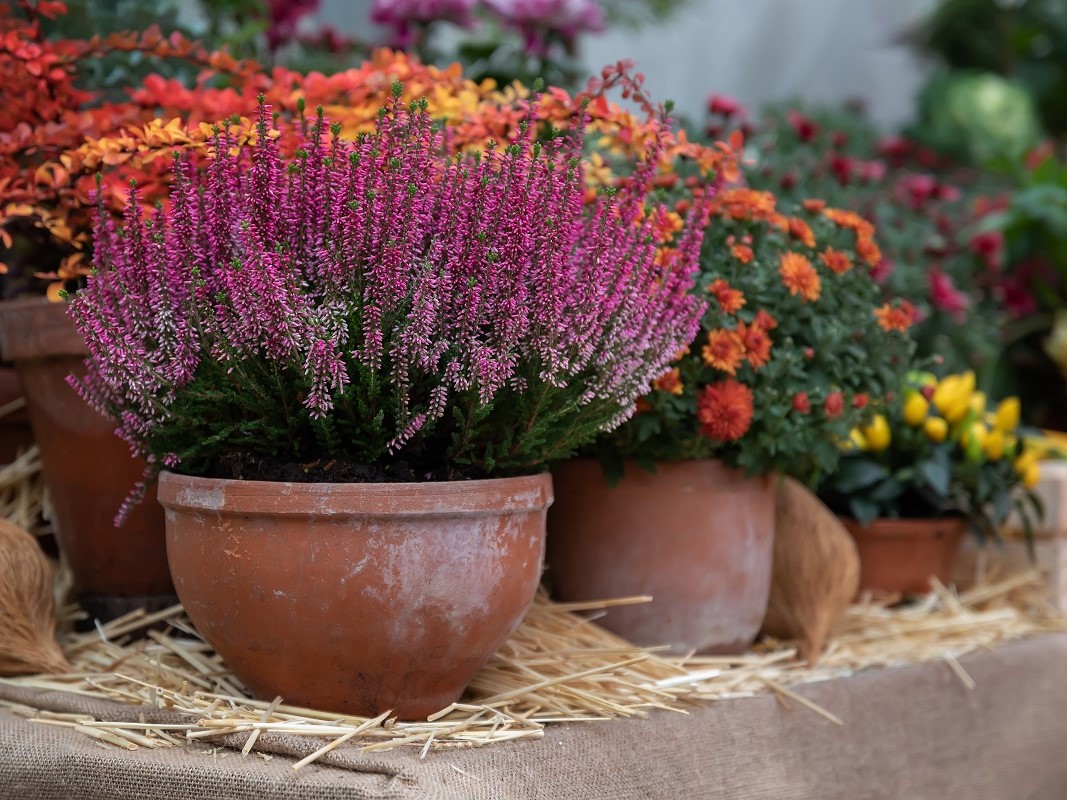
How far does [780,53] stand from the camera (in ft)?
15.9

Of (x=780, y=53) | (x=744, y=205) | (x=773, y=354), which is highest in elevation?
(x=780, y=53)

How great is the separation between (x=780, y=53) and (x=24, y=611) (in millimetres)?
4221

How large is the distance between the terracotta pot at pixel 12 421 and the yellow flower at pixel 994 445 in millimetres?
1705

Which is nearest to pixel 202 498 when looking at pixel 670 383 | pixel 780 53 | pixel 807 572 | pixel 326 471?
pixel 326 471

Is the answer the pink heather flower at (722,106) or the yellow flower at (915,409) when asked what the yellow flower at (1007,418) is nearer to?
the yellow flower at (915,409)

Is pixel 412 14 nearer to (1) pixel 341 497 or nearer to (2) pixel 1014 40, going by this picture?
(1) pixel 341 497

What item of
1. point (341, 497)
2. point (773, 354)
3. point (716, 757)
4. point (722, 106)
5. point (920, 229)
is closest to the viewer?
point (341, 497)

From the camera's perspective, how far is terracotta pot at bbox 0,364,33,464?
1.75m

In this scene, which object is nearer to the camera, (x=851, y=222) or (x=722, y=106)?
(x=851, y=222)

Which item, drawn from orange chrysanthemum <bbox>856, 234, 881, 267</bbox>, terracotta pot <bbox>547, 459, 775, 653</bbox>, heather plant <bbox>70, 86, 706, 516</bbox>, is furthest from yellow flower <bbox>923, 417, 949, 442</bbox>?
heather plant <bbox>70, 86, 706, 516</bbox>

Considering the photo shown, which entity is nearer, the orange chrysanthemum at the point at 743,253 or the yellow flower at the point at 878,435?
the orange chrysanthemum at the point at 743,253

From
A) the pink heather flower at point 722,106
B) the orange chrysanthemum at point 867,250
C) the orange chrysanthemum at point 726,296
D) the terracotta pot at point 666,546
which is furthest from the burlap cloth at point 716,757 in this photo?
the pink heather flower at point 722,106

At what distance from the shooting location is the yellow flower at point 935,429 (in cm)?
217

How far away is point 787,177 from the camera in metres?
2.44
